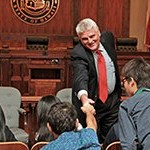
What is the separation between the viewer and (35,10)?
862cm

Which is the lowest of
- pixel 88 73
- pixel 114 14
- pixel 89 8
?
pixel 88 73

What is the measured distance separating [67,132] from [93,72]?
1.24 metres

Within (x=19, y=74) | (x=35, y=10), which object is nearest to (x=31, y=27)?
(x=35, y=10)

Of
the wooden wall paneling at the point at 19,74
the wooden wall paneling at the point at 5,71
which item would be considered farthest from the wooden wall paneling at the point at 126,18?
the wooden wall paneling at the point at 5,71

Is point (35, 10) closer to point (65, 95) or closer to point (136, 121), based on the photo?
point (65, 95)

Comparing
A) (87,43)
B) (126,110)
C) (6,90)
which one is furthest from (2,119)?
(6,90)

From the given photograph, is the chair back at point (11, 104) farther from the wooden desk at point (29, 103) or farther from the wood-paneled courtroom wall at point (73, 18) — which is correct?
the wood-paneled courtroom wall at point (73, 18)

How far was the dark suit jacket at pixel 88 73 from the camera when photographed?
116 inches

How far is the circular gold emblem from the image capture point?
28.1ft

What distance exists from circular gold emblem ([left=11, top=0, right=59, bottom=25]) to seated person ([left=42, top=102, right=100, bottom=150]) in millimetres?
6859

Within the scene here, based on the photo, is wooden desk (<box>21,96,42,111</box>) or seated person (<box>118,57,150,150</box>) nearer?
seated person (<box>118,57,150,150</box>)

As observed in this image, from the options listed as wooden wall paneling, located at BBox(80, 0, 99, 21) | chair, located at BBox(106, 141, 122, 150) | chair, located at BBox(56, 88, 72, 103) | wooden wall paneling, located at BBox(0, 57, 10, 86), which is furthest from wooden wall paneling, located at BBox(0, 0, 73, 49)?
chair, located at BBox(106, 141, 122, 150)

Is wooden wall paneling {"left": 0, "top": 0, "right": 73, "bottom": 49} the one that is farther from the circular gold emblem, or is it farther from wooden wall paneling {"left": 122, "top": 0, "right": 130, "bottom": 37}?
wooden wall paneling {"left": 122, "top": 0, "right": 130, "bottom": 37}

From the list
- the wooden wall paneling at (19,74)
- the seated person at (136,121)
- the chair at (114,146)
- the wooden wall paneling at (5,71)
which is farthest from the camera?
the wooden wall paneling at (19,74)
